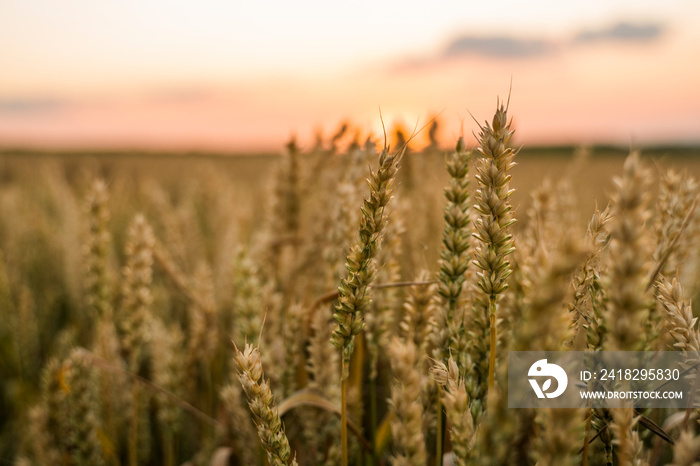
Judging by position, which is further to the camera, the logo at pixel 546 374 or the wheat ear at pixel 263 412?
the wheat ear at pixel 263 412

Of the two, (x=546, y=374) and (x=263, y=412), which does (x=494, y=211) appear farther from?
(x=263, y=412)

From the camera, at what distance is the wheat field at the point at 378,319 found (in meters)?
0.57

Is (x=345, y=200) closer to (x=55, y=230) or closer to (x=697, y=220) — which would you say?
(x=697, y=220)

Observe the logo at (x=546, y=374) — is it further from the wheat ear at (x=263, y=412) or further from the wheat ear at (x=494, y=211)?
the wheat ear at (x=263, y=412)

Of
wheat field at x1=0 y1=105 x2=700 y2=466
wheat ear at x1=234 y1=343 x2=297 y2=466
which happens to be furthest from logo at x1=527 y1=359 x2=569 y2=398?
wheat ear at x1=234 y1=343 x2=297 y2=466

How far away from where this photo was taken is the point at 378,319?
1110 millimetres

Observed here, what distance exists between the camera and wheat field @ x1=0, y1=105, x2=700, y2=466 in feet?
1.87

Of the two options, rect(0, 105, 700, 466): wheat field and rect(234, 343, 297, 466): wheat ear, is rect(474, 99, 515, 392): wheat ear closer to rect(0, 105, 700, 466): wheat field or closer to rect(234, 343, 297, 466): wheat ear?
rect(0, 105, 700, 466): wheat field

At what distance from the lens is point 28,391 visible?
2326 mm

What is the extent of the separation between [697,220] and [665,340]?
1.22 ft

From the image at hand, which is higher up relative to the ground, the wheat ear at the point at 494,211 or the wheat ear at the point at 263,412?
the wheat ear at the point at 494,211

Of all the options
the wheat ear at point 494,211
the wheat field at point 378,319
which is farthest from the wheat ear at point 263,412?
the wheat ear at point 494,211

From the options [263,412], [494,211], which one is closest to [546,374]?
[494,211]

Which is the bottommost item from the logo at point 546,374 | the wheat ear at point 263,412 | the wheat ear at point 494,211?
the wheat ear at point 263,412
